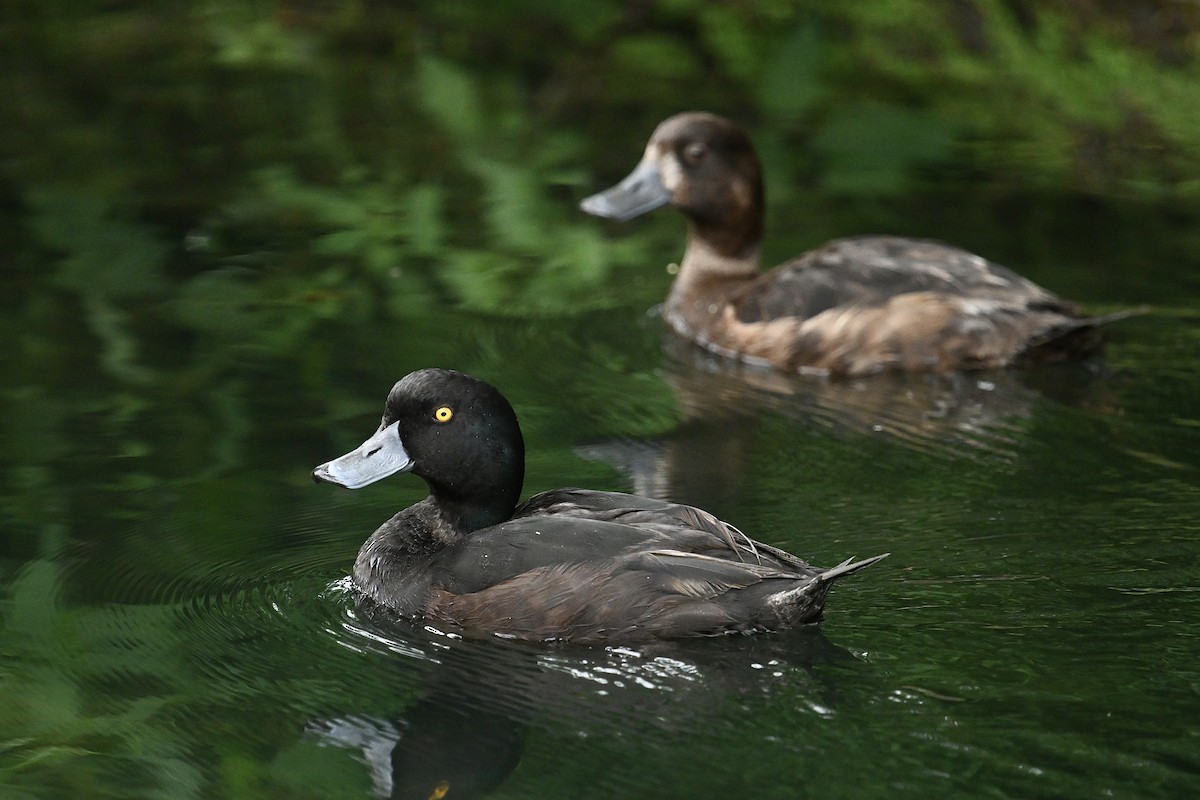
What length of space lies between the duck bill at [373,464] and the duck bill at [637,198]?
4425 mm

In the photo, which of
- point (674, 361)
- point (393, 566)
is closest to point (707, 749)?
point (393, 566)

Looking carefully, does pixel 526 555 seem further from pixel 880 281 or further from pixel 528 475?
pixel 880 281

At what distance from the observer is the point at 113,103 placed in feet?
45.7

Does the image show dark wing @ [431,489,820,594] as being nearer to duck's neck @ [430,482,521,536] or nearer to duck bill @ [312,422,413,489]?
duck's neck @ [430,482,521,536]

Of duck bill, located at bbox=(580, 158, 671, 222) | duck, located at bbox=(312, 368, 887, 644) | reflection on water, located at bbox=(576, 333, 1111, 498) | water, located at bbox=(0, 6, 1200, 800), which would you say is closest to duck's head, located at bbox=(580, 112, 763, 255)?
duck bill, located at bbox=(580, 158, 671, 222)

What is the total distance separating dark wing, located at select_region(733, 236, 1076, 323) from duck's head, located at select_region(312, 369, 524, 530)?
3.56 metres

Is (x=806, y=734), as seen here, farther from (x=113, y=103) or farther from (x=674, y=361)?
(x=113, y=103)

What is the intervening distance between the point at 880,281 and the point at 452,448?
12.4 feet

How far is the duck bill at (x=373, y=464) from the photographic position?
6059 mm

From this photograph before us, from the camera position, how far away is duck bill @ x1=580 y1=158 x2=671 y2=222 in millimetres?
10352

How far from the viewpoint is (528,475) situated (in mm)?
7320

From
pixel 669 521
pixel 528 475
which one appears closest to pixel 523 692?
pixel 669 521

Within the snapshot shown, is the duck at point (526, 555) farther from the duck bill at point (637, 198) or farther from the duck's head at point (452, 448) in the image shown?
the duck bill at point (637, 198)

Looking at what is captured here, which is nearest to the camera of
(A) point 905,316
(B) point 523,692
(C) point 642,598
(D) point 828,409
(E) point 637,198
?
(B) point 523,692
